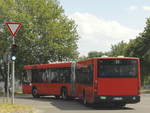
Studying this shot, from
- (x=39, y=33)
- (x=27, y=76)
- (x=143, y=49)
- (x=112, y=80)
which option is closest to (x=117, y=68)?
(x=112, y=80)

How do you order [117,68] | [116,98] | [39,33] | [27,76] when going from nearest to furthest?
[116,98], [117,68], [27,76], [39,33]

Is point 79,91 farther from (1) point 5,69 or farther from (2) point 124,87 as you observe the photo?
(1) point 5,69

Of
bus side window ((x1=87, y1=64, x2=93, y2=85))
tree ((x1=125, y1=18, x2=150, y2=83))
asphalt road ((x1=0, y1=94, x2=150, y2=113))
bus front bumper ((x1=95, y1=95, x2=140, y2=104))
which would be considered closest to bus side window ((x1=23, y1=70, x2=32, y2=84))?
asphalt road ((x1=0, y1=94, x2=150, y2=113))

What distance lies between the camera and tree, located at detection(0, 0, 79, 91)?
48781 millimetres

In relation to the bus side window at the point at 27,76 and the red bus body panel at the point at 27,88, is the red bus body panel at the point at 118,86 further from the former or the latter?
the red bus body panel at the point at 27,88

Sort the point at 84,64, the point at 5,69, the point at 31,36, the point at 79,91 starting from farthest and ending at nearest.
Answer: the point at 5,69, the point at 31,36, the point at 79,91, the point at 84,64

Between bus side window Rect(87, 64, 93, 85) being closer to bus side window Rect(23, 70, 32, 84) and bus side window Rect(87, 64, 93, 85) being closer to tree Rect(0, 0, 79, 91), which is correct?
bus side window Rect(23, 70, 32, 84)

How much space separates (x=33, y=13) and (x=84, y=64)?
27.5 meters

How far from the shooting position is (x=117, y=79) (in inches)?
851

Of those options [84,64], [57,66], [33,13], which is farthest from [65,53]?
[84,64]

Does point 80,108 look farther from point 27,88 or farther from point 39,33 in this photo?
point 39,33

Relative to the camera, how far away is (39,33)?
163ft

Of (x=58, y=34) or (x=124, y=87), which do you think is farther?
(x=58, y=34)

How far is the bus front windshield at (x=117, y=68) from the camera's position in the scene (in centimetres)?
2164
